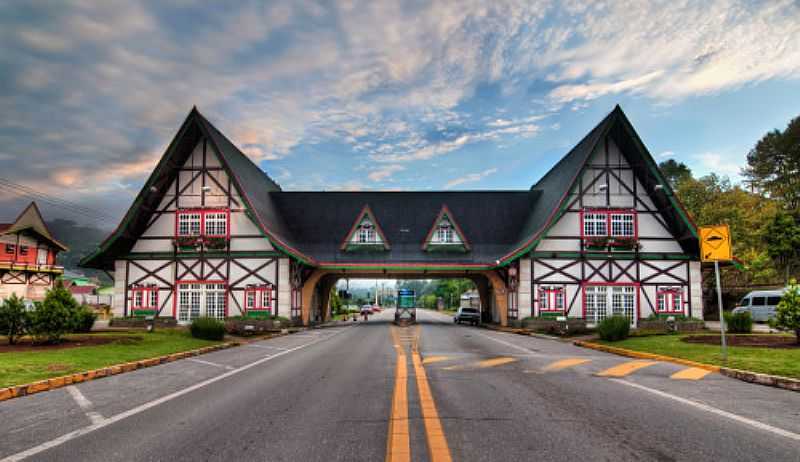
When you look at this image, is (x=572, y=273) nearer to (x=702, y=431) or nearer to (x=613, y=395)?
(x=613, y=395)

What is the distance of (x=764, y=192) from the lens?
187 feet

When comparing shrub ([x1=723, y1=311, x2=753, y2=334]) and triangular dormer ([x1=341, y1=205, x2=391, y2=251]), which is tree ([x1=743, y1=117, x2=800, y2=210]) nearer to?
shrub ([x1=723, y1=311, x2=753, y2=334])

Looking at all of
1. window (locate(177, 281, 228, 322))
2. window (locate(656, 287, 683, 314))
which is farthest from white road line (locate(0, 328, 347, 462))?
window (locate(656, 287, 683, 314))

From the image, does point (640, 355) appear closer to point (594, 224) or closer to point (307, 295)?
point (594, 224)

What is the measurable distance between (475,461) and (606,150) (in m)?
30.8

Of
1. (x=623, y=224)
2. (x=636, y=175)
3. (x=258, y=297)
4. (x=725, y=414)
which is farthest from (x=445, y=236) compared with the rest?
(x=725, y=414)

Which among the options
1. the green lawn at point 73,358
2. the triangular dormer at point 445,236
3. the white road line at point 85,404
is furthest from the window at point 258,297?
the white road line at point 85,404

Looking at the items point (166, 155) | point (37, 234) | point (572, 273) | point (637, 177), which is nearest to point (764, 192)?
point (637, 177)

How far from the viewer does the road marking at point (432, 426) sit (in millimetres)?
4816

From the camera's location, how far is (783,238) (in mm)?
41312

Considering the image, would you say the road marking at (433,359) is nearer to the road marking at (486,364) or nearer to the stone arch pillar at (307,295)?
the road marking at (486,364)

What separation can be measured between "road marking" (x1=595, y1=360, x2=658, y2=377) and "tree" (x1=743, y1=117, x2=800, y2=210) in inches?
1970

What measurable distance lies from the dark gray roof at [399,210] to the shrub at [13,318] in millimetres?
15132

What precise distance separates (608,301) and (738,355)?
18166 millimetres
